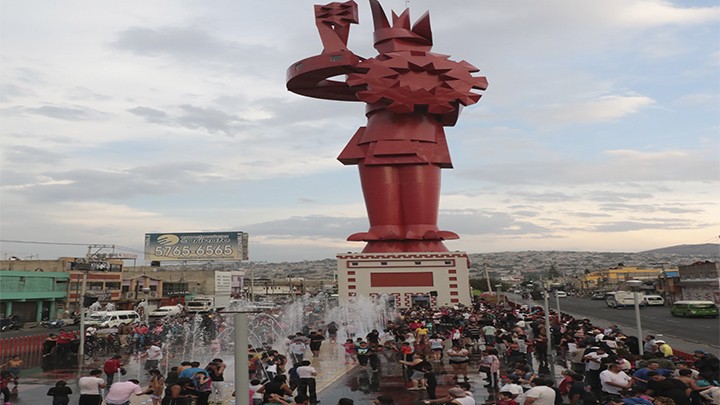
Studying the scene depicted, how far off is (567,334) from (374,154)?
19.1 metres

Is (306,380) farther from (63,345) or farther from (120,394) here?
(63,345)

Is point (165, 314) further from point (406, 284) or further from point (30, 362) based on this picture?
point (30, 362)

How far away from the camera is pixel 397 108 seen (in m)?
31.3

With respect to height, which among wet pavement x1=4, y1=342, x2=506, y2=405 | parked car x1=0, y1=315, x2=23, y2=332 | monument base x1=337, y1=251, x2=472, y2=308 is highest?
monument base x1=337, y1=251, x2=472, y2=308

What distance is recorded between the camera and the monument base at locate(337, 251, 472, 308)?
106 feet

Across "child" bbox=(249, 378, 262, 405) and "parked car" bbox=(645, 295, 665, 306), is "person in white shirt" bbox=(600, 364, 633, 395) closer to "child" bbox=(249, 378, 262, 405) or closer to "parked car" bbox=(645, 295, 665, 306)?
"child" bbox=(249, 378, 262, 405)

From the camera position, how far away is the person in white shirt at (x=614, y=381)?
845 centimetres

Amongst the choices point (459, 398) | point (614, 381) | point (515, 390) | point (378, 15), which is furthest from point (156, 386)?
point (378, 15)

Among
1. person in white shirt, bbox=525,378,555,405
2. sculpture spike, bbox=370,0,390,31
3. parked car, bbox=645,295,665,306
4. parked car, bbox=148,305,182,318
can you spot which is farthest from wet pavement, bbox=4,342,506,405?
parked car, bbox=645,295,665,306

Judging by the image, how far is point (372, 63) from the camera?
3125 centimetres

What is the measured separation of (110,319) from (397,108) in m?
20.1

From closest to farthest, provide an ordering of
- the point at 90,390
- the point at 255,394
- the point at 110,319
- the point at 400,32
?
the point at 90,390, the point at 255,394, the point at 110,319, the point at 400,32

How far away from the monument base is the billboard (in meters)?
25.6

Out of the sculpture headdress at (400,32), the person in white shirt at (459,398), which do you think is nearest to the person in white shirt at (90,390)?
the person in white shirt at (459,398)
